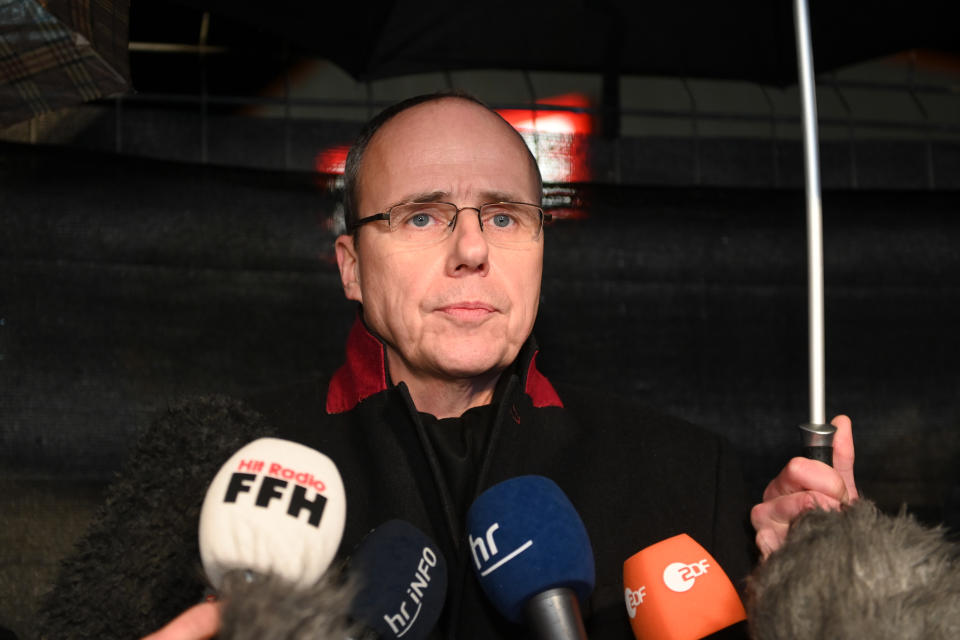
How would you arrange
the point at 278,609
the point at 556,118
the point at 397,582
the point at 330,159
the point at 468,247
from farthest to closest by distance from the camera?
the point at 556,118, the point at 330,159, the point at 468,247, the point at 397,582, the point at 278,609

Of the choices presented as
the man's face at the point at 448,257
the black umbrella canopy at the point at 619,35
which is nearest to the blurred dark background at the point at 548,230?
the black umbrella canopy at the point at 619,35

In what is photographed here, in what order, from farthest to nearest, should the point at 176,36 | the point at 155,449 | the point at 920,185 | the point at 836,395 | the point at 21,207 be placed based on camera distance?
the point at 920,185
the point at 176,36
the point at 836,395
the point at 21,207
the point at 155,449

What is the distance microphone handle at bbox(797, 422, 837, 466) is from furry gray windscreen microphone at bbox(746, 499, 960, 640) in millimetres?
195

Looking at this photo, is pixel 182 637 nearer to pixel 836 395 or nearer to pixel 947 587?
pixel 947 587

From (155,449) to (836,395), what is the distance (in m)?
1.55

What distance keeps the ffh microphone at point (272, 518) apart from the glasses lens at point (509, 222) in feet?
1.89

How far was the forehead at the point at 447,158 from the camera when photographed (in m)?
1.25

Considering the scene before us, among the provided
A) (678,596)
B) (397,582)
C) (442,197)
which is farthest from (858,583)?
(442,197)

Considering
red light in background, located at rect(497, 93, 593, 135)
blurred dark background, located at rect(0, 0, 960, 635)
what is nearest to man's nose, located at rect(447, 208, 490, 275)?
blurred dark background, located at rect(0, 0, 960, 635)

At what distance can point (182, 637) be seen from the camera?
2.32 feet

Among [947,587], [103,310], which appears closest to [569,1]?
[103,310]

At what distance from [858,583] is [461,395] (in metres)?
0.69

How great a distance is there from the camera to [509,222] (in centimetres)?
128

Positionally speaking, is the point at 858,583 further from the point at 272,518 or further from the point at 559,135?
the point at 559,135
